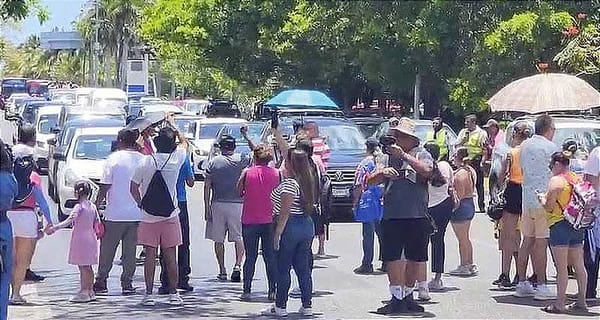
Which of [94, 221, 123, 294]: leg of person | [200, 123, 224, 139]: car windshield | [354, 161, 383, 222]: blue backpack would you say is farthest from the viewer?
[200, 123, 224, 139]: car windshield

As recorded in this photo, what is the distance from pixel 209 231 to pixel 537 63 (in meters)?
5.25

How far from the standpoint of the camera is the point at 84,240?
1169 cm

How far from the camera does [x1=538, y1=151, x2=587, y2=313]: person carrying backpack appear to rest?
11.0m

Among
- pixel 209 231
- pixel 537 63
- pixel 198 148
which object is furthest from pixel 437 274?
pixel 198 148

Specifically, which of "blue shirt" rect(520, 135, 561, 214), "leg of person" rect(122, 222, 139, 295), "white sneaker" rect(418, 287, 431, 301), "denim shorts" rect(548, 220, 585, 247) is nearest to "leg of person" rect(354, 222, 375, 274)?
"white sneaker" rect(418, 287, 431, 301)

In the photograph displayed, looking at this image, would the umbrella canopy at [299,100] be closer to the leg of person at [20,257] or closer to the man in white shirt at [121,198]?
the man in white shirt at [121,198]

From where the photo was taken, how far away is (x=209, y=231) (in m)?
12.9

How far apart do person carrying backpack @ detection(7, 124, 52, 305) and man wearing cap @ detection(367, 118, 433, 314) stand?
3.40 metres

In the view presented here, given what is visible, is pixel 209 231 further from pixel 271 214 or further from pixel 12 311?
pixel 12 311

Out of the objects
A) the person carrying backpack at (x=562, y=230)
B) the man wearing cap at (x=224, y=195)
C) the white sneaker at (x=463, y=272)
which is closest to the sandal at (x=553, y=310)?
the person carrying backpack at (x=562, y=230)

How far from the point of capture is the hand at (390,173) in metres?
10.7

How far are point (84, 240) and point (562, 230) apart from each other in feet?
15.5

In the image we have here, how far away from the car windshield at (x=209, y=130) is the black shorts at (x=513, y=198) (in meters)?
18.1

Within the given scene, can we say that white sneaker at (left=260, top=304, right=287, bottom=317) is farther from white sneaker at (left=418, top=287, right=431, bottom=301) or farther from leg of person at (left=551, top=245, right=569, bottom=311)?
leg of person at (left=551, top=245, right=569, bottom=311)
